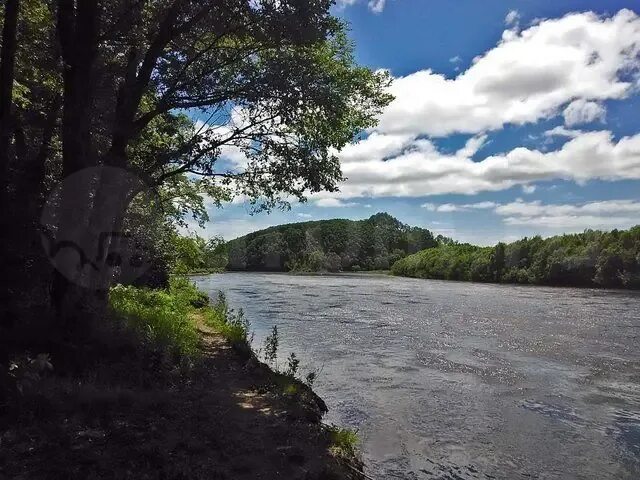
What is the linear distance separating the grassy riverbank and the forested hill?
128478 millimetres

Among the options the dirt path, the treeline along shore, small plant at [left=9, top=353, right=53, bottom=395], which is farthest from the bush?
the treeline along shore

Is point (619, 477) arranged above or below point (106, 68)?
below

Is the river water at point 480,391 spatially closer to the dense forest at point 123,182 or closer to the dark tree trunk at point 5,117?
the dense forest at point 123,182

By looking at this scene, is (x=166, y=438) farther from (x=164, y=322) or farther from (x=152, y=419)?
(x=164, y=322)

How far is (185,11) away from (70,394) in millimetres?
7342

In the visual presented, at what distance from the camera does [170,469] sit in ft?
17.7

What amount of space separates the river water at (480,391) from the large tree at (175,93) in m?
5.86

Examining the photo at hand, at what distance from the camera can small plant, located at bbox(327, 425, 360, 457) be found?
7.69m

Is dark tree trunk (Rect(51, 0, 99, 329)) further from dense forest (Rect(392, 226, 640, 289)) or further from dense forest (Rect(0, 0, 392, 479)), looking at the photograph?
dense forest (Rect(392, 226, 640, 289))

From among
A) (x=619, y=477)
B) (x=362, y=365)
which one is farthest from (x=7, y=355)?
(x=362, y=365)

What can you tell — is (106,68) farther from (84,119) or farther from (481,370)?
(481,370)

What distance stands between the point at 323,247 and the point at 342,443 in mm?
161832

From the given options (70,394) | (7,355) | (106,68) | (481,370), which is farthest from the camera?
(481,370)

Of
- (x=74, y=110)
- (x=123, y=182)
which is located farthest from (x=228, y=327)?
(x=74, y=110)
